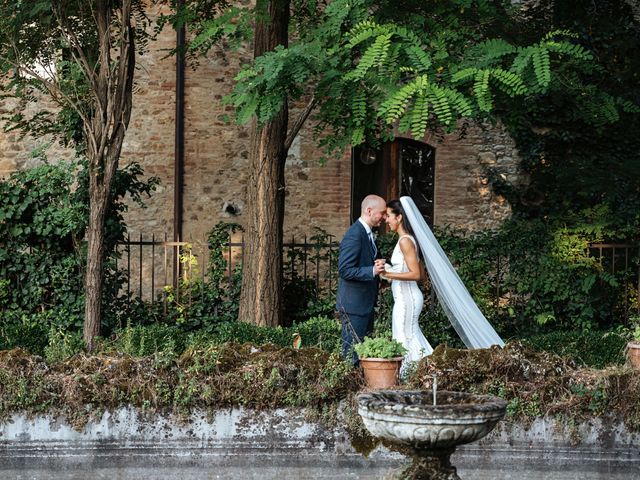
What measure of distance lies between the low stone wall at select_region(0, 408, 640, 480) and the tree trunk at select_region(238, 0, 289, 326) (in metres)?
4.60

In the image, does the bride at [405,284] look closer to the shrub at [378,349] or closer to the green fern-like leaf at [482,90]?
the green fern-like leaf at [482,90]

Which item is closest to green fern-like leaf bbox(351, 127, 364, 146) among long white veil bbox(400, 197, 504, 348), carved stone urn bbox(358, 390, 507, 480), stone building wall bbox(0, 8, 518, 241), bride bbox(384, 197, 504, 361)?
long white veil bbox(400, 197, 504, 348)

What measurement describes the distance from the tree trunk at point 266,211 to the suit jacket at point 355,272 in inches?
99.7

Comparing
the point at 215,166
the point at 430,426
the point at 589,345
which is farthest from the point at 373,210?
the point at 215,166

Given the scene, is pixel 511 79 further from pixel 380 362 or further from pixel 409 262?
pixel 380 362

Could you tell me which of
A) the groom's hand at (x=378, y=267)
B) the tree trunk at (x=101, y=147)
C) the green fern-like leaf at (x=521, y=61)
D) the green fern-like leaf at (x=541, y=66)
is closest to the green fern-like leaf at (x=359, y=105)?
the green fern-like leaf at (x=521, y=61)

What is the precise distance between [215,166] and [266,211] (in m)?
4.58

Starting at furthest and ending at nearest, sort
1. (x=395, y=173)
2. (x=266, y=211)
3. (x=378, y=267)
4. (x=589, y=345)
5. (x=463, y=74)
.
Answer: (x=395, y=173) → (x=266, y=211) → (x=589, y=345) → (x=463, y=74) → (x=378, y=267)

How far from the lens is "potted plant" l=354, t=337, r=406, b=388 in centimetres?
712

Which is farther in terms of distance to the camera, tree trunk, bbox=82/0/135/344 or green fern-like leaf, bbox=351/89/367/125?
tree trunk, bbox=82/0/135/344

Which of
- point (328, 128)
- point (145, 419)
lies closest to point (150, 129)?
point (328, 128)

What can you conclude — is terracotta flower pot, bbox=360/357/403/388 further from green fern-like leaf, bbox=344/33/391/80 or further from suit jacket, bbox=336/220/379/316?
green fern-like leaf, bbox=344/33/391/80

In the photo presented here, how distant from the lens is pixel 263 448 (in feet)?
22.3

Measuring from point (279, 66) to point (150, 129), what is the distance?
672cm
